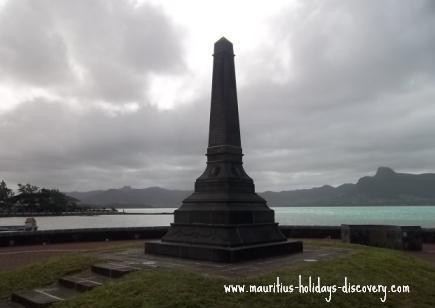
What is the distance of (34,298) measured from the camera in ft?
23.6

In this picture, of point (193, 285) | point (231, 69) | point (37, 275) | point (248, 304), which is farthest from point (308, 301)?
point (231, 69)

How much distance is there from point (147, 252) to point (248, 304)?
20.1ft

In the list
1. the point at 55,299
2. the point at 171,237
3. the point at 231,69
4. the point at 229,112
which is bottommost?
the point at 55,299

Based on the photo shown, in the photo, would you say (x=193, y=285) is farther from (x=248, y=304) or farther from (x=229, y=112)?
(x=229, y=112)

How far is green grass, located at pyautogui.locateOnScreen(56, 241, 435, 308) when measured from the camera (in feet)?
19.9

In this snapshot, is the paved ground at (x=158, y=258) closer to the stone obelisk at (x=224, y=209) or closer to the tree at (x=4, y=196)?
the stone obelisk at (x=224, y=209)

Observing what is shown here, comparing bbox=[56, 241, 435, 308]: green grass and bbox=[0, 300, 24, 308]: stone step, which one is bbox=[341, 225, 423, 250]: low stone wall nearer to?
bbox=[56, 241, 435, 308]: green grass

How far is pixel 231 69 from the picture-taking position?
12.6 metres

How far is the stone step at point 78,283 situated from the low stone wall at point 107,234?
423 inches

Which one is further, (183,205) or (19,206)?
Result: (19,206)

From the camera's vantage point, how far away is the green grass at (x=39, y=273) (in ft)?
27.4

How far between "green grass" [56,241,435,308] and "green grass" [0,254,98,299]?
2206 mm

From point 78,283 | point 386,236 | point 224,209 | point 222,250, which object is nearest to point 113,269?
point 78,283

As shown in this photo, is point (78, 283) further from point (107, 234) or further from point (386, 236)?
point (386, 236)
